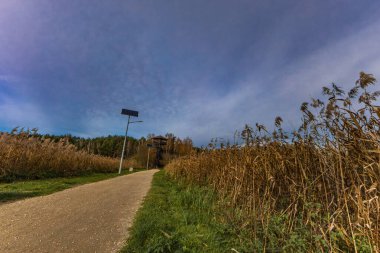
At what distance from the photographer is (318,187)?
113 inches

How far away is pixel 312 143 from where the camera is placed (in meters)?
3.10

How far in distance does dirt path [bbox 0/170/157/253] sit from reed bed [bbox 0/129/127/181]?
499cm

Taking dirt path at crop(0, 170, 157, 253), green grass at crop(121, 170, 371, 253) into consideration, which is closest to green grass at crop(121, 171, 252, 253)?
green grass at crop(121, 170, 371, 253)

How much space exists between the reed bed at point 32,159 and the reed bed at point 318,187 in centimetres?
938

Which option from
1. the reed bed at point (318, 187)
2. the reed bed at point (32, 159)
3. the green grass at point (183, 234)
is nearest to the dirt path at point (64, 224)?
the green grass at point (183, 234)

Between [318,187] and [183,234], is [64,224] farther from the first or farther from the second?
[318,187]

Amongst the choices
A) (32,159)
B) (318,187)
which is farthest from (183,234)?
(32,159)

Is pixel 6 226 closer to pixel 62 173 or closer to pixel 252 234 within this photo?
pixel 252 234

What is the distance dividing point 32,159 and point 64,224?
834 centimetres

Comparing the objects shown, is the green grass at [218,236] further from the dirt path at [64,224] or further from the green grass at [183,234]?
the dirt path at [64,224]

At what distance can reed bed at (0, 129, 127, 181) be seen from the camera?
9172 mm

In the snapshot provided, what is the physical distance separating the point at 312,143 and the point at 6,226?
16.8 ft

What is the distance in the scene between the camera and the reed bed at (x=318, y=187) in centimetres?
194

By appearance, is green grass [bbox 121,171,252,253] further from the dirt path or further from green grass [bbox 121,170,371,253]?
the dirt path
